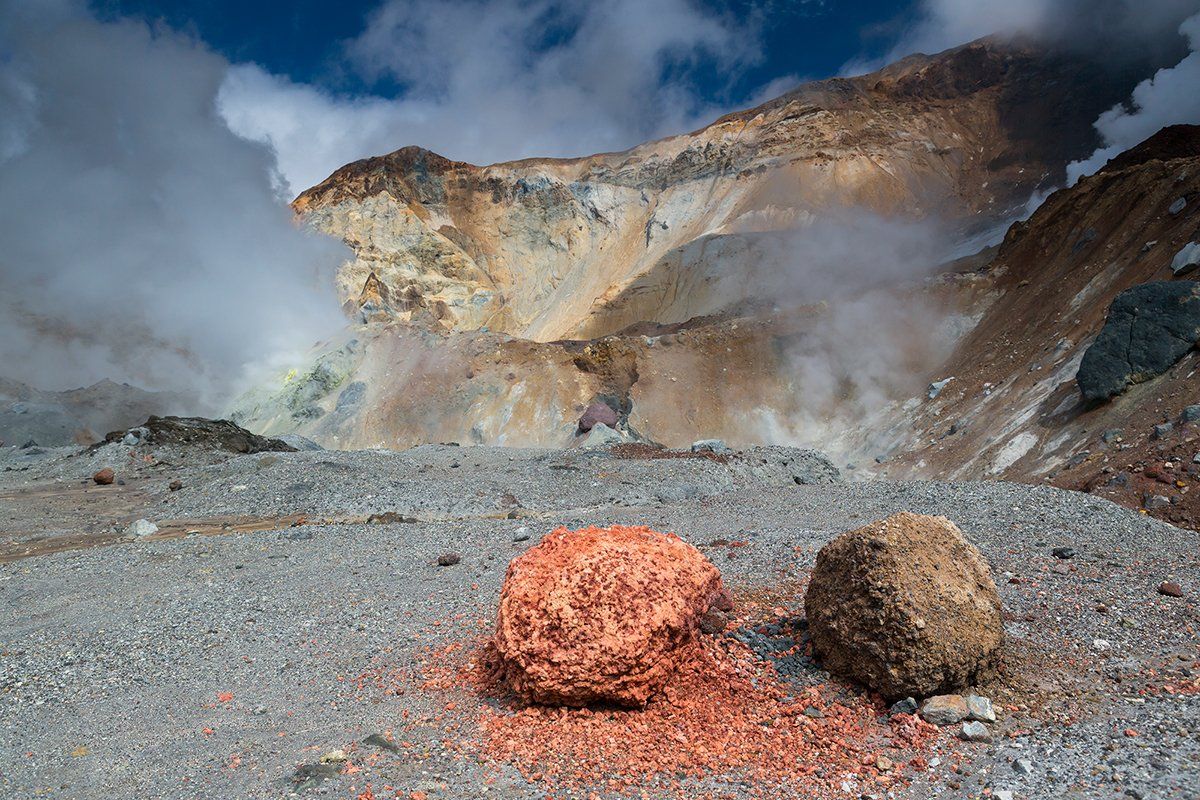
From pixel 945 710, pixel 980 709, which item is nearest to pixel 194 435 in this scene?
pixel 945 710

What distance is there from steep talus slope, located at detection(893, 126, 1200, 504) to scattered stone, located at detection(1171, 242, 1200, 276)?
51 centimetres

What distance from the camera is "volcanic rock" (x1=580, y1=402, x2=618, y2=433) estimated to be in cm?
3250

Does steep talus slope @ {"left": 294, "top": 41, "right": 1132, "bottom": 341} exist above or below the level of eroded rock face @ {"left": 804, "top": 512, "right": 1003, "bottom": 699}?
above

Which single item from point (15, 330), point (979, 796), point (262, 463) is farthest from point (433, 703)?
point (15, 330)

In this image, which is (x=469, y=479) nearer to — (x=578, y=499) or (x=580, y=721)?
(x=578, y=499)

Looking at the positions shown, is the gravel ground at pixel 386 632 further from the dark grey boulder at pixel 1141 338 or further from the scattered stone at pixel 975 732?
the dark grey boulder at pixel 1141 338

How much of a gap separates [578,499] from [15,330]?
46.2 m

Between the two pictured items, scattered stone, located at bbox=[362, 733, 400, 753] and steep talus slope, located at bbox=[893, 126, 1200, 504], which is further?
steep talus slope, located at bbox=[893, 126, 1200, 504]

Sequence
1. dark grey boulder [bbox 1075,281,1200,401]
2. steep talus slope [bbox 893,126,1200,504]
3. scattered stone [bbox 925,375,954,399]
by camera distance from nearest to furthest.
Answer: steep talus slope [bbox 893,126,1200,504], dark grey boulder [bbox 1075,281,1200,401], scattered stone [bbox 925,375,954,399]

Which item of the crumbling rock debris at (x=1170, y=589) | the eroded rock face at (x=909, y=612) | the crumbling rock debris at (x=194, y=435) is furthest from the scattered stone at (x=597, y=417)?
the eroded rock face at (x=909, y=612)

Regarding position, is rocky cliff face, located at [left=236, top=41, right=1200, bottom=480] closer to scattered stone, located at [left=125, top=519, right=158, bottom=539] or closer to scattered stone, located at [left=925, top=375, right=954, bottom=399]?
scattered stone, located at [left=925, top=375, right=954, bottom=399]

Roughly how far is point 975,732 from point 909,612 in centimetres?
86

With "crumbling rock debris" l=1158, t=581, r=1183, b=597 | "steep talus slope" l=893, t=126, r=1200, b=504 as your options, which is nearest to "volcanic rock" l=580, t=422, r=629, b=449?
"steep talus slope" l=893, t=126, r=1200, b=504

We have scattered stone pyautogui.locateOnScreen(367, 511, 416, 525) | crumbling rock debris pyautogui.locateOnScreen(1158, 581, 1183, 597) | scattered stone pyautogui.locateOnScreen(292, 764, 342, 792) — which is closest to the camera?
scattered stone pyautogui.locateOnScreen(292, 764, 342, 792)
